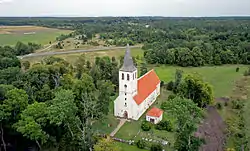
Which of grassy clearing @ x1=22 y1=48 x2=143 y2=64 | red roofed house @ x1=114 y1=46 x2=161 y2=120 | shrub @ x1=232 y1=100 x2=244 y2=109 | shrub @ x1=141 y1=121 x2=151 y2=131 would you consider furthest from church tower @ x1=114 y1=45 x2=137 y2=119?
grassy clearing @ x1=22 y1=48 x2=143 y2=64

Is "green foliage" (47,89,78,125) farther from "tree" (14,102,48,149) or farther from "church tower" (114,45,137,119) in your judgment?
"church tower" (114,45,137,119)

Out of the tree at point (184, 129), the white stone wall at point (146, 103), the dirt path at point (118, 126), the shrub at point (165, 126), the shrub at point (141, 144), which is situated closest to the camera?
the tree at point (184, 129)

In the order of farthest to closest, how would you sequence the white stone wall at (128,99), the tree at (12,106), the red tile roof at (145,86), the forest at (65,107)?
the red tile roof at (145,86)
the white stone wall at (128,99)
the tree at (12,106)
the forest at (65,107)

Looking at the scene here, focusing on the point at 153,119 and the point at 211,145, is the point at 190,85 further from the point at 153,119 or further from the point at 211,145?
the point at 211,145

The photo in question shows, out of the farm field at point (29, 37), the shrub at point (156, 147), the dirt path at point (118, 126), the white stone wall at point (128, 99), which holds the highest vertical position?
the farm field at point (29, 37)

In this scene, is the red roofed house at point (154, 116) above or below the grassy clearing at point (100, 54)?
below

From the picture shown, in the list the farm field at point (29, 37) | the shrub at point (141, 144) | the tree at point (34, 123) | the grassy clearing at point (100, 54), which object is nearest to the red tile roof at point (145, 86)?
the shrub at point (141, 144)

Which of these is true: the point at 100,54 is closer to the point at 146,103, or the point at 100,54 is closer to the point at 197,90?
the point at 146,103

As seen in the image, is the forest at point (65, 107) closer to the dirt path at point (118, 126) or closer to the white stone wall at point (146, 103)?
the dirt path at point (118, 126)
